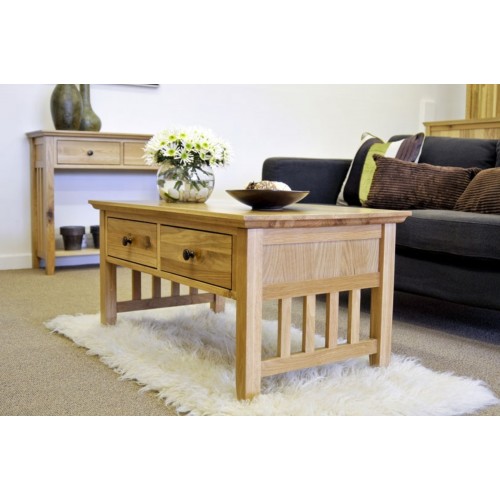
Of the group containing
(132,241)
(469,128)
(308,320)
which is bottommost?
(308,320)

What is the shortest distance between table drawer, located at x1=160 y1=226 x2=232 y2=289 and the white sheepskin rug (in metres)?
0.27

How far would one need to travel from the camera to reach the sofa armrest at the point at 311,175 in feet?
11.1

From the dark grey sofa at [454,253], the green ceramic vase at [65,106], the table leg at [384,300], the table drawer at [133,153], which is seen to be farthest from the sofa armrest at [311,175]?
the table leg at [384,300]

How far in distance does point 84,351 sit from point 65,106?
1990 millimetres

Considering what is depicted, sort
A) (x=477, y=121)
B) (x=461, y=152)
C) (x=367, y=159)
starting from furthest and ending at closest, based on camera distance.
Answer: (x=477, y=121), (x=367, y=159), (x=461, y=152)

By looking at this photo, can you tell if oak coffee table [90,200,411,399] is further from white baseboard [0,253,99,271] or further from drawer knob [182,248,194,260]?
white baseboard [0,253,99,271]

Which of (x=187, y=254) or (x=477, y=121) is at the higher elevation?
(x=477, y=121)

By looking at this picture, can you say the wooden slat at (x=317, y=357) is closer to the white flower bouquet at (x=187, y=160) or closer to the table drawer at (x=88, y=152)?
the white flower bouquet at (x=187, y=160)

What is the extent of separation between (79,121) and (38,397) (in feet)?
7.85

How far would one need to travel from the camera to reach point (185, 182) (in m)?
2.40

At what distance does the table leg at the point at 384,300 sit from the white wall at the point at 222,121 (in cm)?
268

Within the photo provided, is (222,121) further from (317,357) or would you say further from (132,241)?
(317,357)

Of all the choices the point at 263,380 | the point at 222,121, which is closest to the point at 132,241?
the point at 263,380

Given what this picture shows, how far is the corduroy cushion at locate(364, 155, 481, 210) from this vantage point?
9.68 ft
